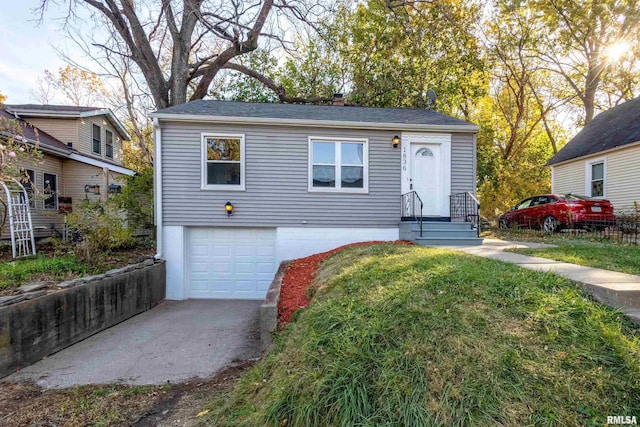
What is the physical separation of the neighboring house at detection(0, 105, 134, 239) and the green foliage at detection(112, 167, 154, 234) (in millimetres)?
2235

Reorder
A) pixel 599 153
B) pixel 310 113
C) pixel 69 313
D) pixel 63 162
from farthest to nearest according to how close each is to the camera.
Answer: pixel 63 162 → pixel 599 153 → pixel 310 113 → pixel 69 313

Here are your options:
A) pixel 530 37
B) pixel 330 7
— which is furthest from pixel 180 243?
pixel 530 37

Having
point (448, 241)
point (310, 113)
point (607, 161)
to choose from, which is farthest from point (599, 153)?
point (310, 113)

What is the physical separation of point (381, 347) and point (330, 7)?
12071 mm

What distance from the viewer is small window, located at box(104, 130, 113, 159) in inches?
592

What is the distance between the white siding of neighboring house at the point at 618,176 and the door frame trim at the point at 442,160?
304 inches

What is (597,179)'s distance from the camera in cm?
1223

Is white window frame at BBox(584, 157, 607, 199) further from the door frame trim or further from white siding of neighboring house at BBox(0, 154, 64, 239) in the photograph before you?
white siding of neighboring house at BBox(0, 154, 64, 239)

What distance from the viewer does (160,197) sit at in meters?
7.39

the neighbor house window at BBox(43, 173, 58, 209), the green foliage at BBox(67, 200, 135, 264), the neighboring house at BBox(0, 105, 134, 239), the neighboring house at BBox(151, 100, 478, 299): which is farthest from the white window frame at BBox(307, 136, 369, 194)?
the neighbor house window at BBox(43, 173, 58, 209)

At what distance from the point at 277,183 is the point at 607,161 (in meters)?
12.7

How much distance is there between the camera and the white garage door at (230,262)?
25.2 ft

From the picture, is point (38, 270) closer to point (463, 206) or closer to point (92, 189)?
point (92, 189)

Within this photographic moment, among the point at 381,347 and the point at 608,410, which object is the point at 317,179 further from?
the point at 608,410
